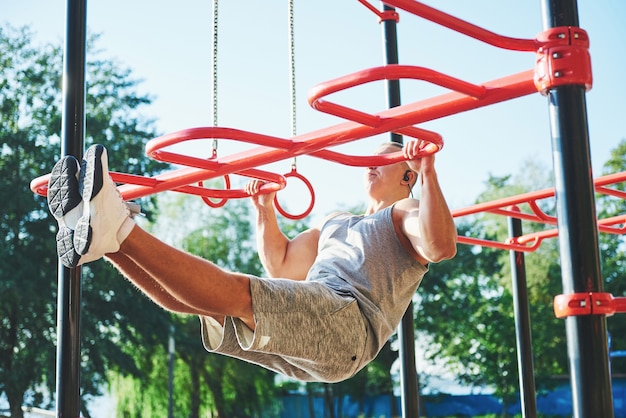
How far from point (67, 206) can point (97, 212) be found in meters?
0.11

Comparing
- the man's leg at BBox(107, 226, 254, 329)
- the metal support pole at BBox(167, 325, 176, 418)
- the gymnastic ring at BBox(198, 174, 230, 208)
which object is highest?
the gymnastic ring at BBox(198, 174, 230, 208)

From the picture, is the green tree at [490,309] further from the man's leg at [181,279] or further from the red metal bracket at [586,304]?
the red metal bracket at [586,304]

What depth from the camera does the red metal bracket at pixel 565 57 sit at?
64.8 inches

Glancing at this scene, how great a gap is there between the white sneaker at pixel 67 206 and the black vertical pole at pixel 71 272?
48 cm

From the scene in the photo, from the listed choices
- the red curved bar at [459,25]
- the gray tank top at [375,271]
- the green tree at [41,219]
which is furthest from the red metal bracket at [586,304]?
the green tree at [41,219]

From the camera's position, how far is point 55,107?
49.6 feet

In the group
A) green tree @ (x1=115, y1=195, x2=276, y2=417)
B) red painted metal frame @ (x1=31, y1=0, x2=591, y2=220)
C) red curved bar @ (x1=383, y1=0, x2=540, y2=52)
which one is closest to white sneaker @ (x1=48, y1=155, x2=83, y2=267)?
red painted metal frame @ (x1=31, y1=0, x2=591, y2=220)

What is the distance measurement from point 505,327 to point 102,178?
1629 centimetres

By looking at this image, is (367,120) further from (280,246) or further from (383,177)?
(280,246)

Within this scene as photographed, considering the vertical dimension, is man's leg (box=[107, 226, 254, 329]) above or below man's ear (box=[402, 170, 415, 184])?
below

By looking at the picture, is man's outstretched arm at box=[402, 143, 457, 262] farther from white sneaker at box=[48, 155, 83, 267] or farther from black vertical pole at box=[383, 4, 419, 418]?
white sneaker at box=[48, 155, 83, 267]

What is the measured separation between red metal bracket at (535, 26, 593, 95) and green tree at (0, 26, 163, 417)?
13023mm

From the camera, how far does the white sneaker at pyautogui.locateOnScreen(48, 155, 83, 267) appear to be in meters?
1.81

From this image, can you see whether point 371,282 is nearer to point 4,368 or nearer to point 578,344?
point 578,344
